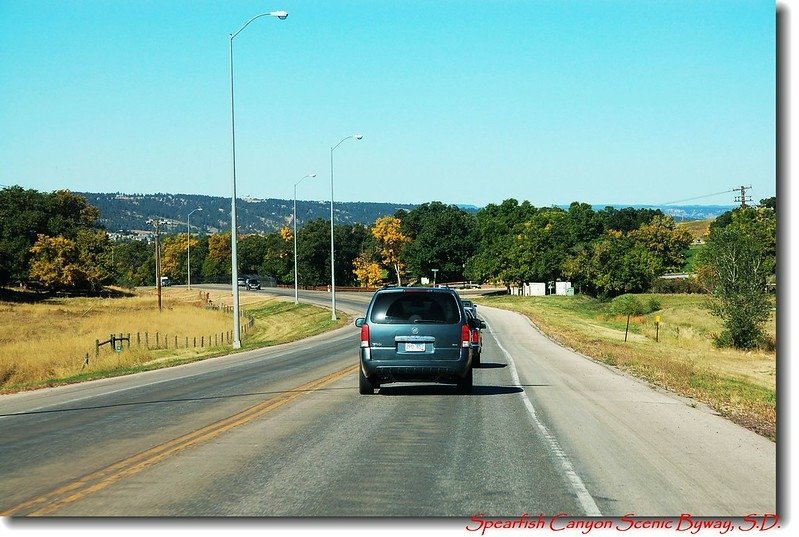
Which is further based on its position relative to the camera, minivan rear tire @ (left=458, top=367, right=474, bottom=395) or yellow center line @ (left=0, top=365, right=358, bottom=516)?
minivan rear tire @ (left=458, top=367, right=474, bottom=395)

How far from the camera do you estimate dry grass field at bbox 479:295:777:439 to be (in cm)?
1939

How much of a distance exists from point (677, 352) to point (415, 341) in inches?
1334

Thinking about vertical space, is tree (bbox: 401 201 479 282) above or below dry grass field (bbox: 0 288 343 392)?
above

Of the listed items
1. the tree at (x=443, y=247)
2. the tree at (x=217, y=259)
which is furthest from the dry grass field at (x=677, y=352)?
the tree at (x=217, y=259)

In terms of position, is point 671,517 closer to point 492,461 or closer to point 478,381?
point 492,461

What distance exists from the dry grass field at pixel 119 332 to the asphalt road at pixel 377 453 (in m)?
9.61

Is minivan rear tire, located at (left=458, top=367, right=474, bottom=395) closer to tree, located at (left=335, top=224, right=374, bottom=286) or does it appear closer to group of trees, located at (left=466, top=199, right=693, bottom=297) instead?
group of trees, located at (left=466, top=199, right=693, bottom=297)

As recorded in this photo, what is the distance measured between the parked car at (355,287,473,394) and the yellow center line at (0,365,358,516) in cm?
199

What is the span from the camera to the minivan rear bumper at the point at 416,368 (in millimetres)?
17578

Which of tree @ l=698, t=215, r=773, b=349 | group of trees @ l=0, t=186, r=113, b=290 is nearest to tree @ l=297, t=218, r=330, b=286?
group of trees @ l=0, t=186, r=113, b=290

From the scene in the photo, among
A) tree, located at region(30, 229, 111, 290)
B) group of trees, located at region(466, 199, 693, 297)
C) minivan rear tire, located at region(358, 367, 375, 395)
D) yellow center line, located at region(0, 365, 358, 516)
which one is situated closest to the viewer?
yellow center line, located at region(0, 365, 358, 516)

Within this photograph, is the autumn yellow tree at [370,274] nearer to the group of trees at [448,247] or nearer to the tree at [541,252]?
the group of trees at [448,247]

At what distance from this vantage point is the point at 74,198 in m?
127

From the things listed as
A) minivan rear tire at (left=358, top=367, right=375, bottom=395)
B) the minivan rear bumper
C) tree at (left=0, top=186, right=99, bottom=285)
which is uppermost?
tree at (left=0, top=186, right=99, bottom=285)
